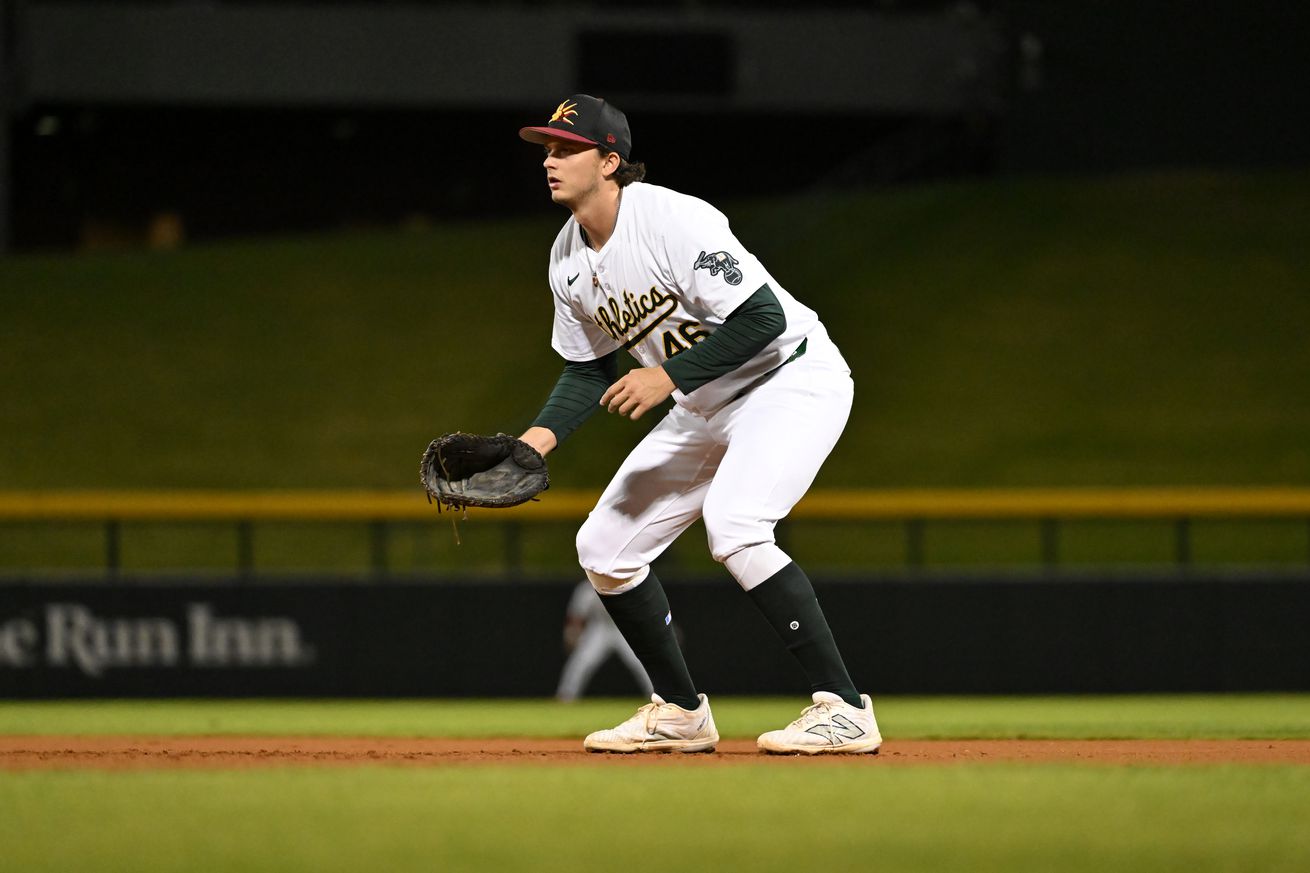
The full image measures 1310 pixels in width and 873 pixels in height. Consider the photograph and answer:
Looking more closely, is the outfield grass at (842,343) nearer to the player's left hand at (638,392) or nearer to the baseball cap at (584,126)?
the baseball cap at (584,126)

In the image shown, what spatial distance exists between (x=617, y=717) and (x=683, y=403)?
169 inches

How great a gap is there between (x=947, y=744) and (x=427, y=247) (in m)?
20.0

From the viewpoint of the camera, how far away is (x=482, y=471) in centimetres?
524

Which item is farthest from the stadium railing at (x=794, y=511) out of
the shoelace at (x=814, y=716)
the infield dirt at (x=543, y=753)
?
the shoelace at (x=814, y=716)

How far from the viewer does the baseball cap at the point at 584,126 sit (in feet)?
16.9

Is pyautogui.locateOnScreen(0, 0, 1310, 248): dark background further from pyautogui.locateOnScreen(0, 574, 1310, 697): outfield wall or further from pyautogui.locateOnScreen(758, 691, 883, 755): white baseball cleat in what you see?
pyautogui.locateOnScreen(758, 691, 883, 755): white baseball cleat

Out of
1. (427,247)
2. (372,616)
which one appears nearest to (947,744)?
(372,616)

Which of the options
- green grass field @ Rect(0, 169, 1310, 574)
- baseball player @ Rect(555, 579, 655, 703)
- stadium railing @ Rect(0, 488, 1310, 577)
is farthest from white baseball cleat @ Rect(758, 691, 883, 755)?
green grass field @ Rect(0, 169, 1310, 574)

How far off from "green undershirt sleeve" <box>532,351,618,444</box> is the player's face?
0.66 m

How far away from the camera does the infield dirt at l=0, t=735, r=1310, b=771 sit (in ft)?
16.0

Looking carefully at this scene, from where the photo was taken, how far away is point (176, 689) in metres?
11.7

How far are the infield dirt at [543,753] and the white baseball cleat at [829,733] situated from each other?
3cm

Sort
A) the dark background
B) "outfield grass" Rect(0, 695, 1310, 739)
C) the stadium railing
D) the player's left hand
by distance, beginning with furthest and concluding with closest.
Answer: the dark background → the stadium railing → "outfield grass" Rect(0, 695, 1310, 739) → the player's left hand

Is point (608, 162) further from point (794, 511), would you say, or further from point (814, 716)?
point (794, 511)
